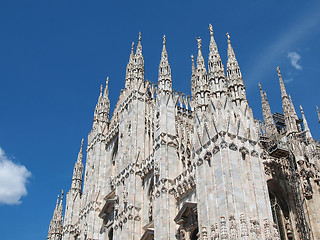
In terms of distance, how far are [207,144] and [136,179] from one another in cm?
1241

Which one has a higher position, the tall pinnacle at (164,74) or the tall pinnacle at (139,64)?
the tall pinnacle at (139,64)

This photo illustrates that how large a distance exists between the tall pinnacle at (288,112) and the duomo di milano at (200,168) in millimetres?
80

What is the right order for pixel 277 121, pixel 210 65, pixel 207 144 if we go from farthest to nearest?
pixel 277 121
pixel 210 65
pixel 207 144

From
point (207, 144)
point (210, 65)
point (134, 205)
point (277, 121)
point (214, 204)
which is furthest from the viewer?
point (277, 121)

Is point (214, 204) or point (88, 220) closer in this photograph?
point (214, 204)

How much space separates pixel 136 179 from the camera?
110 feet

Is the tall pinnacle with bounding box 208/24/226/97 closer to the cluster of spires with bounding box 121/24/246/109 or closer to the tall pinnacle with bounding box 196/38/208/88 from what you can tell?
the cluster of spires with bounding box 121/24/246/109

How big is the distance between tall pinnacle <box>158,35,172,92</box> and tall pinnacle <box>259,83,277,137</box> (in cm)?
902

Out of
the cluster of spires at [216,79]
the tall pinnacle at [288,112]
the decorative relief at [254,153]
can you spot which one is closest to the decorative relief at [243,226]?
the decorative relief at [254,153]

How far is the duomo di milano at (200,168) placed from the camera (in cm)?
2058

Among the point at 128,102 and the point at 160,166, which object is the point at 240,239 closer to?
the point at 160,166

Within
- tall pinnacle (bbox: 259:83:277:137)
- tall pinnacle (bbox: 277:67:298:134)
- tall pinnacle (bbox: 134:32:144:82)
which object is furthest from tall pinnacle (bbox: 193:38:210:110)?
tall pinnacle (bbox: 134:32:144:82)

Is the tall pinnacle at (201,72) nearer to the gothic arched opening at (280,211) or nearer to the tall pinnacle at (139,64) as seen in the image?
the gothic arched opening at (280,211)

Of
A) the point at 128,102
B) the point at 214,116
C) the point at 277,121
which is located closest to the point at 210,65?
the point at 214,116
